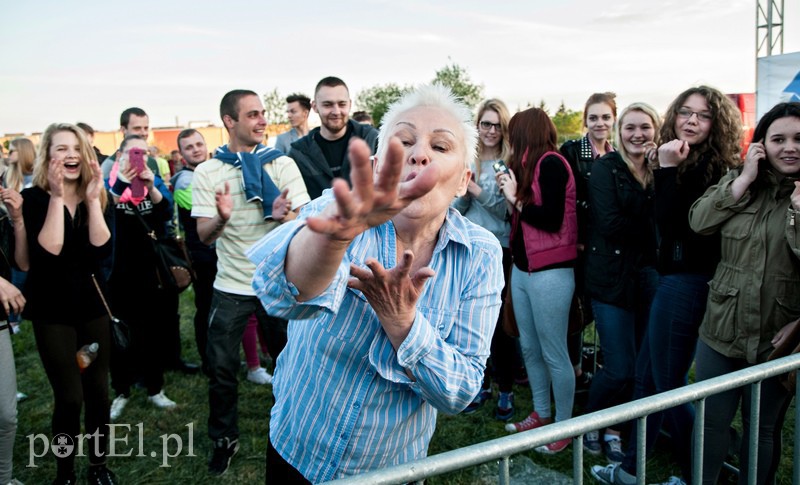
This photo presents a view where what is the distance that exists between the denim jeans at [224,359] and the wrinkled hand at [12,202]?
1.28 metres

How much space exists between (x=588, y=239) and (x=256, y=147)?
2487 mm

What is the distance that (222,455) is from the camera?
372cm

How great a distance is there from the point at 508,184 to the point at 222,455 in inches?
109

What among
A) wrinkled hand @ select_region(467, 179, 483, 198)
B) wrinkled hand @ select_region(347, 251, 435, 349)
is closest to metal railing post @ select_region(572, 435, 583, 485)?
wrinkled hand @ select_region(347, 251, 435, 349)

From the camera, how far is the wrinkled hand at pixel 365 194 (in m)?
0.96

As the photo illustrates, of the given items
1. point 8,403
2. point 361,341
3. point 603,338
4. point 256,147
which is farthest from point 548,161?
point 8,403

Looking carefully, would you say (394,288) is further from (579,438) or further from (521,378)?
(521,378)

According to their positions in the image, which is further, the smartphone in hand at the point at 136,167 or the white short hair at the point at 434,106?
the smartphone in hand at the point at 136,167

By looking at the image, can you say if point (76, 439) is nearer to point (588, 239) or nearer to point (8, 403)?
point (8, 403)

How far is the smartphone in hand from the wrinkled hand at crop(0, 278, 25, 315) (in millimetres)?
1623

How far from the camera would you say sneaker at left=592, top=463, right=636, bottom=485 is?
3.25 meters

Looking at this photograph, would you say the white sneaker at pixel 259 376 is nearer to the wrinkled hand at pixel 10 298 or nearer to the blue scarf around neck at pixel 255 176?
the blue scarf around neck at pixel 255 176

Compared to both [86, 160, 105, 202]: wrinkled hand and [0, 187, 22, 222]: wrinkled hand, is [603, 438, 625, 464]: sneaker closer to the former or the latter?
[86, 160, 105, 202]: wrinkled hand

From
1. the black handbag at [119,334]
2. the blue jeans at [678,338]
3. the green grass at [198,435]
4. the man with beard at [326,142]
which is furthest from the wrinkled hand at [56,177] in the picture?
the blue jeans at [678,338]
